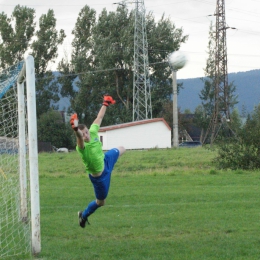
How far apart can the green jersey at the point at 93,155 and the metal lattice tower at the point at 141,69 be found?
40.4 m

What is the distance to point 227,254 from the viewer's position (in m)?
6.97

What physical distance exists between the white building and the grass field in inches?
1223

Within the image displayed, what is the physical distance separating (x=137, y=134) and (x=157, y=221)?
4090cm

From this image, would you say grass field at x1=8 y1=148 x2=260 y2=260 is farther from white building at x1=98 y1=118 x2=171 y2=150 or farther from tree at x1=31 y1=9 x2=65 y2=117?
tree at x1=31 y1=9 x2=65 y2=117

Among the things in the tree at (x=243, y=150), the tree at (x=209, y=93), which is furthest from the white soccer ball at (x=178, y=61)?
the tree at (x=209, y=93)

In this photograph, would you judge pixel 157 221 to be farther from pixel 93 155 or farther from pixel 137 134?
pixel 137 134

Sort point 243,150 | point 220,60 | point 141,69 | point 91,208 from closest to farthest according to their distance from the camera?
point 91,208 < point 243,150 < point 220,60 < point 141,69

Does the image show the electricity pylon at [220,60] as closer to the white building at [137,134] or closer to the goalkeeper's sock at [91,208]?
the white building at [137,134]

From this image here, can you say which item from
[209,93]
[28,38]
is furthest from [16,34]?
[209,93]

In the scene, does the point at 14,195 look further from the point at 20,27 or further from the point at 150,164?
the point at 20,27

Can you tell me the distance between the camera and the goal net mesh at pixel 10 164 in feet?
28.9

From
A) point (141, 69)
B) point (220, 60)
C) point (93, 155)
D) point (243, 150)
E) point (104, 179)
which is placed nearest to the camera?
point (93, 155)

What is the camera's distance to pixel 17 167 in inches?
383

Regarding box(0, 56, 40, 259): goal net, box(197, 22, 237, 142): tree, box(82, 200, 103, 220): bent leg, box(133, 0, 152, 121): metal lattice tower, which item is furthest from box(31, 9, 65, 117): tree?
box(82, 200, 103, 220): bent leg
